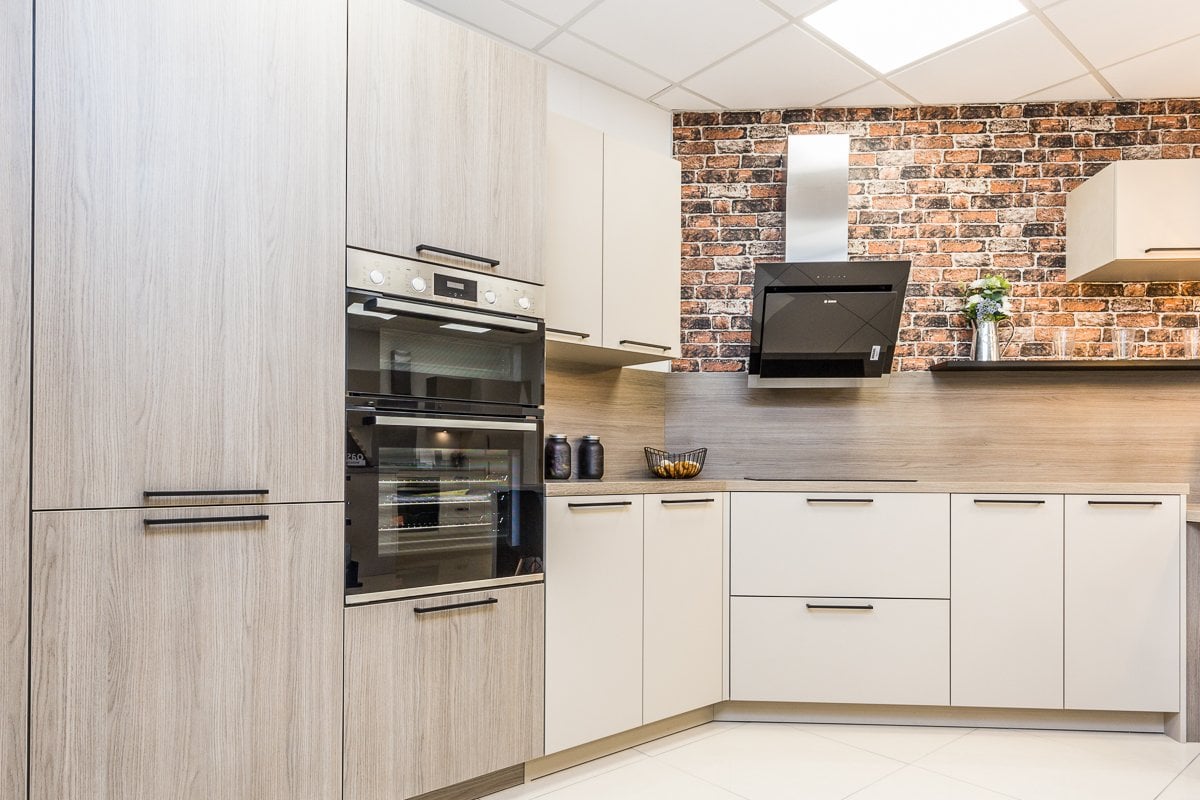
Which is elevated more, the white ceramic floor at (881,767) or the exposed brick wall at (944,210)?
the exposed brick wall at (944,210)

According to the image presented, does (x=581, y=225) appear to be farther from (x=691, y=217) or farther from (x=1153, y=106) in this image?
(x=1153, y=106)

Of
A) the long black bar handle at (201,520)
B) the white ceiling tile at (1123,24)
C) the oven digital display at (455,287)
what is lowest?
the long black bar handle at (201,520)

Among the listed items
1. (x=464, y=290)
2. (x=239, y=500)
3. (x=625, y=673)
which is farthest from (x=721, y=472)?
(x=239, y=500)

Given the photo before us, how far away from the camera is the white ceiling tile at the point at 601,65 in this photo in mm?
2924

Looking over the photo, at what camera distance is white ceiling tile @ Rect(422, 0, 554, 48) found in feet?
8.64

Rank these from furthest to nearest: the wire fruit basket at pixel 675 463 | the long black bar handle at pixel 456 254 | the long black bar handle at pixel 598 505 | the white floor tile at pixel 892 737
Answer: the wire fruit basket at pixel 675 463 → the white floor tile at pixel 892 737 → the long black bar handle at pixel 598 505 → the long black bar handle at pixel 456 254

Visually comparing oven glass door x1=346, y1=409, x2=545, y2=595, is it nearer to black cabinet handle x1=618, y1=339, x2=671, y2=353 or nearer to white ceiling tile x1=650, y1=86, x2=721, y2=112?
black cabinet handle x1=618, y1=339, x2=671, y2=353

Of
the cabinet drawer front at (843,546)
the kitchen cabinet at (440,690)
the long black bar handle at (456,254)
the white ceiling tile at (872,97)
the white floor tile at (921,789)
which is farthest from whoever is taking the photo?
the white ceiling tile at (872,97)

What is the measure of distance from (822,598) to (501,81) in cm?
210

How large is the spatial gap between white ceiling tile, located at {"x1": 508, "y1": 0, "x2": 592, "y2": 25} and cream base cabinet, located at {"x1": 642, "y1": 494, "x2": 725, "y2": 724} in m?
1.76

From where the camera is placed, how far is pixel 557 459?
278cm

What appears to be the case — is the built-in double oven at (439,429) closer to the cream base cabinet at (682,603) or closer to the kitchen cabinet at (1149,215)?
the cream base cabinet at (682,603)

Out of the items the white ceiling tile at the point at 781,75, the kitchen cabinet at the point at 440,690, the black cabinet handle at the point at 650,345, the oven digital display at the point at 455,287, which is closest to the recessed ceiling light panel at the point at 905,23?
the white ceiling tile at the point at 781,75

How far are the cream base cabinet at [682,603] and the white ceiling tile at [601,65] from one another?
1.79 m
